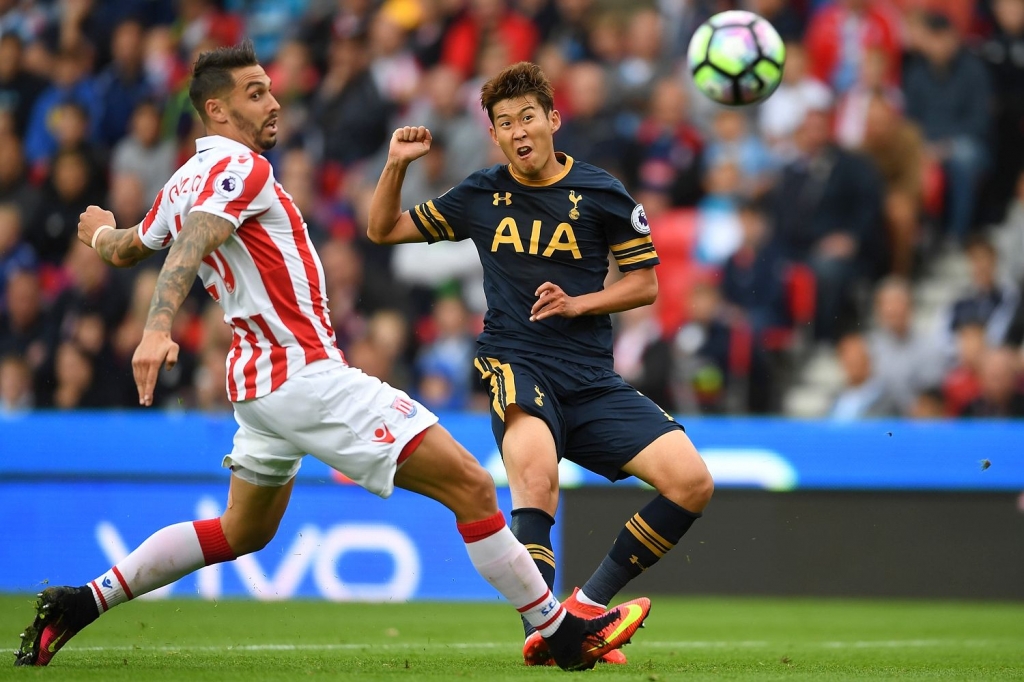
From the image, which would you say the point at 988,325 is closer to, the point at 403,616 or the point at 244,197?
the point at 403,616

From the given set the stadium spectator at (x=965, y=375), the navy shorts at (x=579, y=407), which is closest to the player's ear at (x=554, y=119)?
the navy shorts at (x=579, y=407)

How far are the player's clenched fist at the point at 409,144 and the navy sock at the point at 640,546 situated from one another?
1.68 m

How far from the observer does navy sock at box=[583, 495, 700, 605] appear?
590cm

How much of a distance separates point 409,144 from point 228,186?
1.03 metres

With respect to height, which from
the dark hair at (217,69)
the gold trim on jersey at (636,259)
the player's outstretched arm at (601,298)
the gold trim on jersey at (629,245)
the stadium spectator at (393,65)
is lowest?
the player's outstretched arm at (601,298)

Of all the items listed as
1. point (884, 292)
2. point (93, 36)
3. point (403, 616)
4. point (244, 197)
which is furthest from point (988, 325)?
point (93, 36)

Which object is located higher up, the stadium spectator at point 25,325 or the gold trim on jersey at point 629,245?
the gold trim on jersey at point 629,245

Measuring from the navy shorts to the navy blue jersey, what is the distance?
0.08 meters

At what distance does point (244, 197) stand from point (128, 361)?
275 inches

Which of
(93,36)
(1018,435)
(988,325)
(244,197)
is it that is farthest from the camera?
(93,36)

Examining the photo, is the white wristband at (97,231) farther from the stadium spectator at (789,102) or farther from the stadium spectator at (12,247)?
the stadium spectator at (789,102)

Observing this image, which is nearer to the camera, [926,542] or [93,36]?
[926,542]

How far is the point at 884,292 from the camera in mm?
11109

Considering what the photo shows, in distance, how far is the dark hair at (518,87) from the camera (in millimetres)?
6031
